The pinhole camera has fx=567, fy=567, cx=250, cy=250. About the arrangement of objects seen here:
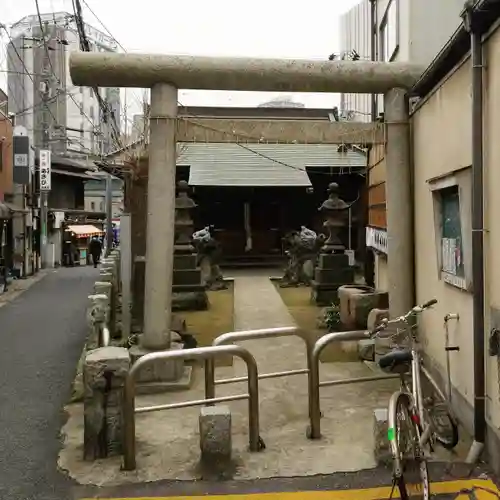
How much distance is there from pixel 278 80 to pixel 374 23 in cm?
→ 785

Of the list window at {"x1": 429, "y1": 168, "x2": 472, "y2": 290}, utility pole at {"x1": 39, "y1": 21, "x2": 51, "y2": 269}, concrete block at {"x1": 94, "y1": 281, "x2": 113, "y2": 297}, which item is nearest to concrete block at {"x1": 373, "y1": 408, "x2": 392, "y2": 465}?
window at {"x1": 429, "y1": 168, "x2": 472, "y2": 290}

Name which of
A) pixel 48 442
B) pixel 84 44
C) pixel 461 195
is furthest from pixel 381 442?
pixel 84 44

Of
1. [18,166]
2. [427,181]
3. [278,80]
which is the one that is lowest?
[427,181]

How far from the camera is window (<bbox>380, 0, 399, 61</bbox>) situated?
37.2 ft

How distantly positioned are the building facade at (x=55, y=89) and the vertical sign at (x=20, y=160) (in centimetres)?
128

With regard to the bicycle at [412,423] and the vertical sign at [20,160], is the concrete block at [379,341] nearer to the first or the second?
the bicycle at [412,423]

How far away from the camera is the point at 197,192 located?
23031mm

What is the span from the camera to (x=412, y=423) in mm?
4043

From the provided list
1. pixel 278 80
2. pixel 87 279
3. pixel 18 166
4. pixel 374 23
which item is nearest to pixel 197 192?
pixel 87 279

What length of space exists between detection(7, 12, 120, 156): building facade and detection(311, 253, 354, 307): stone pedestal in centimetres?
716

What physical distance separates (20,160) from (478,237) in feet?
82.3

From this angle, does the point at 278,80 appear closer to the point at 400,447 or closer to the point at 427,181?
the point at 427,181

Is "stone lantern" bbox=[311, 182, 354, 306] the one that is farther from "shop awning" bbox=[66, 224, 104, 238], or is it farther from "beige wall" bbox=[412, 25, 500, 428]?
"shop awning" bbox=[66, 224, 104, 238]

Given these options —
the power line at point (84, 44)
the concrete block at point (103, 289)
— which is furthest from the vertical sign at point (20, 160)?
the concrete block at point (103, 289)
